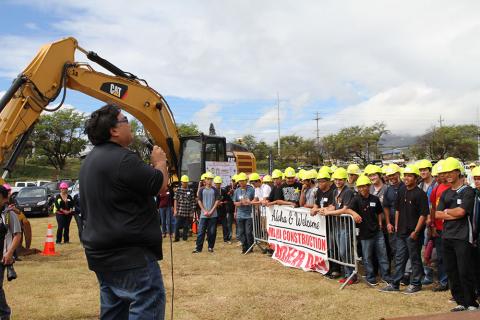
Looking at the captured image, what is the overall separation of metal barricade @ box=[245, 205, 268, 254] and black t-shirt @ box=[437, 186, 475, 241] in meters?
5.30

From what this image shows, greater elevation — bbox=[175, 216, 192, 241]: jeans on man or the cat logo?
the cat logo

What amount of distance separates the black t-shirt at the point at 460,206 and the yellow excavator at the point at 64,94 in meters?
6.09

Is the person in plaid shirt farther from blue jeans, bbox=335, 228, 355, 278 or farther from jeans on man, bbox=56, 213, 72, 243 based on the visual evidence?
blue jeans, bbox=335, 228, 355, 278

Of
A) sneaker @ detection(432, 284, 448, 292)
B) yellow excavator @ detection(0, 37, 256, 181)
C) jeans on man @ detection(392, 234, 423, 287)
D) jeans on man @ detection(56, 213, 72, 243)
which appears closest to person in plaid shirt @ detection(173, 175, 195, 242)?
yellow excavator @ detection(0, 37, 256, 181)

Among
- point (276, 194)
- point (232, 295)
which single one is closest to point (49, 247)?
point (276, 194)

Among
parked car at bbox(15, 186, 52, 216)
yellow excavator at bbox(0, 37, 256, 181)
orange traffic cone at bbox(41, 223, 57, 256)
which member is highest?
yellow excavator at bbox(0, 37, 256, 181)

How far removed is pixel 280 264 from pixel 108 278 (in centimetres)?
687

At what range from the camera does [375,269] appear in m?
7.96

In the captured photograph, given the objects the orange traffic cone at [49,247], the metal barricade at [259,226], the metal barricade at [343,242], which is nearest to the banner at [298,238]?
the metal barricade at [343,242]

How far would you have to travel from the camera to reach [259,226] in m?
10.9

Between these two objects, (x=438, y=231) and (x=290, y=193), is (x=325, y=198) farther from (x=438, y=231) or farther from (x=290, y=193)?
(x=290, y=193)

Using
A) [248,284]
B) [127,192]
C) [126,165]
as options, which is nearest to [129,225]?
[127,192]

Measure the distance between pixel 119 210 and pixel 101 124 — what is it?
56 cm

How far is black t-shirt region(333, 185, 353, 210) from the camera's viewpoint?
757 cm
